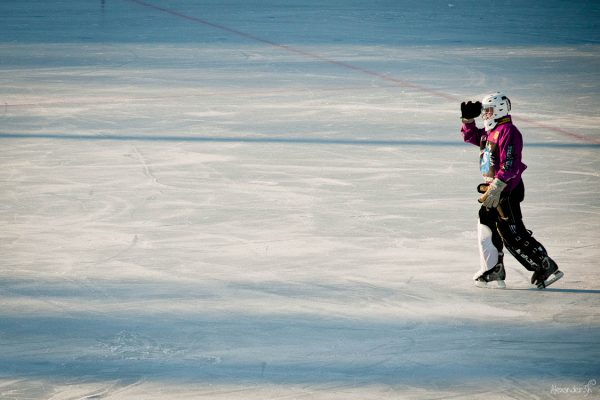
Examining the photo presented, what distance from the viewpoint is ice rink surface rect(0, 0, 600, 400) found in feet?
18.7

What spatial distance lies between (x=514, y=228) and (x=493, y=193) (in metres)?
0.31

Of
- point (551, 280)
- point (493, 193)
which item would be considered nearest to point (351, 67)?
point (551, 280)

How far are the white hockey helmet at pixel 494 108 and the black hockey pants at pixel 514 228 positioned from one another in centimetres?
45

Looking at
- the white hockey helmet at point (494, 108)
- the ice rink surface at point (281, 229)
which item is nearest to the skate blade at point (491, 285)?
the ice rink surface at point (281, 229)

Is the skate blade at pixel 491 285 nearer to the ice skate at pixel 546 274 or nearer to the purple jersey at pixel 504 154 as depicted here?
the ice skate at pixel 546 274

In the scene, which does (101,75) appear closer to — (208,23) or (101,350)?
(208,23)

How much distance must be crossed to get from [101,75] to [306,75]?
3.22 metres

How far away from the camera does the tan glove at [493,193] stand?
6723 mm

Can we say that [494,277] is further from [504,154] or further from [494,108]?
[494,108]

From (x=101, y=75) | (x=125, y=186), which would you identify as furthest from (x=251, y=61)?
(x=125, y=186)

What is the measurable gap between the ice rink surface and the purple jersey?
797 millimetres

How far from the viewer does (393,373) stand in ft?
18.4

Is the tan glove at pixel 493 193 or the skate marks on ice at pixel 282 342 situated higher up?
the tan glove at pixel 493 193

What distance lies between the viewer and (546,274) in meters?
6.95
